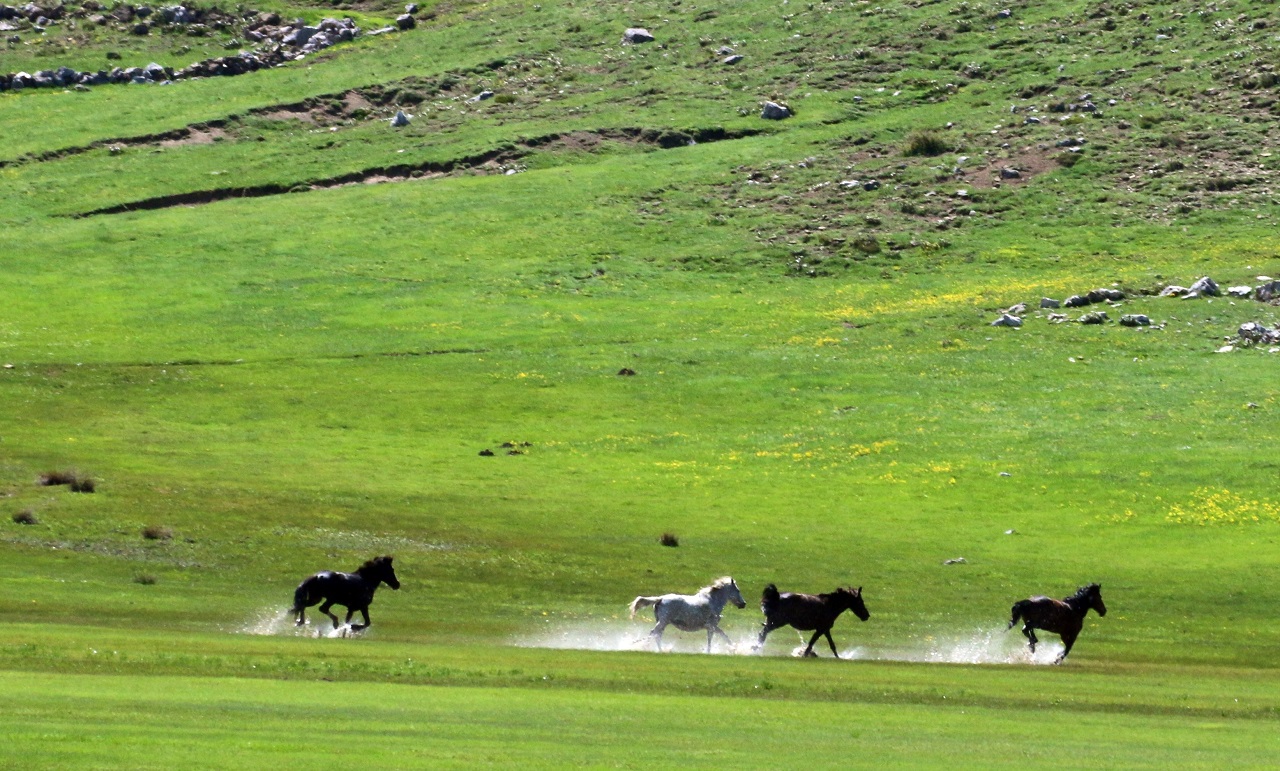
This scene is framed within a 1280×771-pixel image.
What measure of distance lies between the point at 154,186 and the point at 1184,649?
78.0 m

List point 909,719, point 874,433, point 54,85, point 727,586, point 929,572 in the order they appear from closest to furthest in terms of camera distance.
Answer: point 909,719, point 727,586, point 929,572, point 874,433, point 54,85

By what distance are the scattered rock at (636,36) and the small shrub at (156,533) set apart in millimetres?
91629

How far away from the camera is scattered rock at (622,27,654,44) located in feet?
411

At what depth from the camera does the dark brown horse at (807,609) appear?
3088 cm

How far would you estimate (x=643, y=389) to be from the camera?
63812 millimetres

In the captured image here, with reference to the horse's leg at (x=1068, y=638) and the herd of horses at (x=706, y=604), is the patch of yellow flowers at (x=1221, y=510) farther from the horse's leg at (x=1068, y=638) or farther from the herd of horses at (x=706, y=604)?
the herd of horses at (x=706, y=604)

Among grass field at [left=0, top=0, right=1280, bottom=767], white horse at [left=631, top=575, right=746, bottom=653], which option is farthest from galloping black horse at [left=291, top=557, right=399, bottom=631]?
white horse at [left=631, top=575, right=746, bottom=653]

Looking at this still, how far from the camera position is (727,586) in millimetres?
30875

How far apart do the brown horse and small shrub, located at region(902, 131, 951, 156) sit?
7119 cm

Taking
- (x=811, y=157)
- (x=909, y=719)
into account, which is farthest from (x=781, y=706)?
(x=811, y=157)

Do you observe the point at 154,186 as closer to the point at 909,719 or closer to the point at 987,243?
the point at 987,243

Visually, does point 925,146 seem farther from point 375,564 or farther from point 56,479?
point 375,564

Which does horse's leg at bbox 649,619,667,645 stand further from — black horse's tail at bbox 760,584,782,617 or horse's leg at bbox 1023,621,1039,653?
horse's leg at bbox 1023,621,1039,653

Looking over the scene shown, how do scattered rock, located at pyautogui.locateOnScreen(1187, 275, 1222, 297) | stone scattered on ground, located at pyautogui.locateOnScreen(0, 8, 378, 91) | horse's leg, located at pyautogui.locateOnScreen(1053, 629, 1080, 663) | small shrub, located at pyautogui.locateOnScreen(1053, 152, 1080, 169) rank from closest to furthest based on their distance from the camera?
horse's leg, located at pyautogui.locateOnScreen(1053, 629, 1080, 663) → scattered rock, located at pyautogui.locateOnScreen(1187, 275, 1222, 297) → small shrub, located at pyautogui.locateOnScreen(1053, 152, 1080, 169) → stone scattered on ground, located at pyautogui.locateOnScreen(0, 8, 378, 91)
